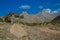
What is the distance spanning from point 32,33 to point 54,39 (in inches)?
90.0

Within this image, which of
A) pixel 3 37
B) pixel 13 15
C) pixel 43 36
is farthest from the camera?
pixel 13 15

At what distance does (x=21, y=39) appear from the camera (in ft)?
60.2

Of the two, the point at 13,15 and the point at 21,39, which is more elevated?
the point at 13,15

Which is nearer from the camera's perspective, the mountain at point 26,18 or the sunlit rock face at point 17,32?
the sunlit rock face at point 17,32

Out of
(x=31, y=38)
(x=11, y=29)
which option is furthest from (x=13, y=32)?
(x=31, y=38)

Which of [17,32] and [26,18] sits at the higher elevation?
[26,18]

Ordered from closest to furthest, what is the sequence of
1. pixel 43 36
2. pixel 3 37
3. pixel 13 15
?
pixel 3 37 < pixel 43 36 < pixel 13 15

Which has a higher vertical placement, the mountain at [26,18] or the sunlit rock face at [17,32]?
the mountain at [26,18]

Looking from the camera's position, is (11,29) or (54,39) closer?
(11,29)

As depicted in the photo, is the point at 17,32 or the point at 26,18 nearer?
the point at 17,32

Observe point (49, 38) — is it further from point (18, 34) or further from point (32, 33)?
point (18, 34)

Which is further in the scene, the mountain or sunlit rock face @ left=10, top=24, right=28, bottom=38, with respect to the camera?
the mountain

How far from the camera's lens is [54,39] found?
2042 centimetres

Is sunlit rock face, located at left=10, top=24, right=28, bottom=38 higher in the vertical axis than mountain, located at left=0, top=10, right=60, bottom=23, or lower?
lower
